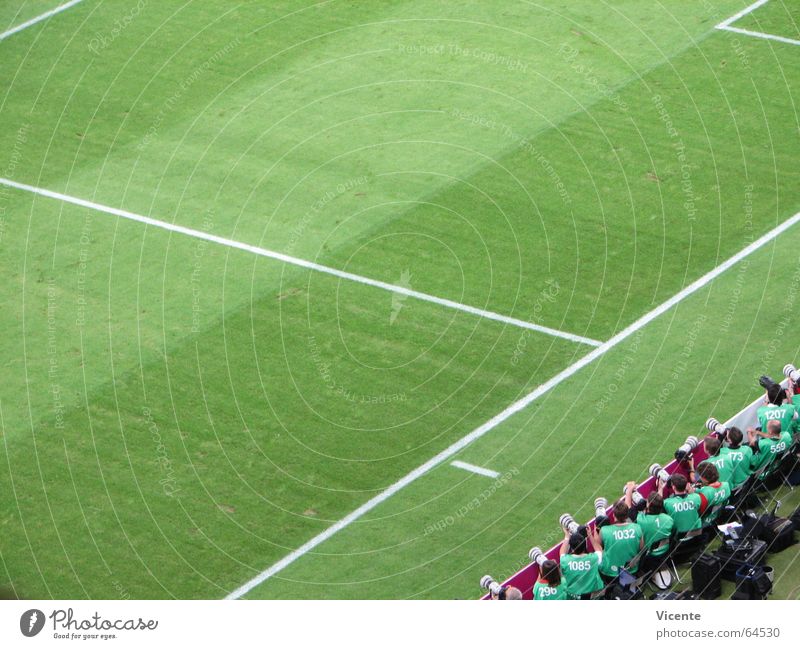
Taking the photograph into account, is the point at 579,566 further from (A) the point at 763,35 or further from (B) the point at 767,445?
(A) the point at 763,35

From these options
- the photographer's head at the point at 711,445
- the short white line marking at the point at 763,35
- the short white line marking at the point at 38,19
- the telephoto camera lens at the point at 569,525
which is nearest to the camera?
the telephoto camera lens at the point at 569,525

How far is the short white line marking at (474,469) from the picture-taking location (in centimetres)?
1834

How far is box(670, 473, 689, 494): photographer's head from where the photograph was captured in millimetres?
15852

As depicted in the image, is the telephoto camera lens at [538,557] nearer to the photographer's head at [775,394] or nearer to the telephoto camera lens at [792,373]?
the photographer's head at [775,394]

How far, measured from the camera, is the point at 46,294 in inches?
873

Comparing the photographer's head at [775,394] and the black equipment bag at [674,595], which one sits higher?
the photographer's head at [775,394]

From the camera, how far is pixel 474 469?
1842cm

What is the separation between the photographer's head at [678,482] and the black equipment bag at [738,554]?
30.3 inches

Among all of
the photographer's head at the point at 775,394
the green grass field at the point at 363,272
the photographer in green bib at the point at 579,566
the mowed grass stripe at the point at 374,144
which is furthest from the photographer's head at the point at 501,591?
the mowed grass stripe at the point at 374,144

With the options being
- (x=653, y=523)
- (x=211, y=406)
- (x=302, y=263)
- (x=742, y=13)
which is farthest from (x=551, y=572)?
(x=742, y=13)

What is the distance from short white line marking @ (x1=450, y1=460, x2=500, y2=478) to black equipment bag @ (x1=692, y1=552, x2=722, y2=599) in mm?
3352

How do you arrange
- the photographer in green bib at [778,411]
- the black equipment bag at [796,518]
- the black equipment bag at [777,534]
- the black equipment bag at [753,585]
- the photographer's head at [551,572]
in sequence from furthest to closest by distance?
the photographer in green bib at [778,411], the black equipment bag at [796,518], the black equipment bag at [777,534], the black equipment bag at [753,585], the photographer's head at [551,572]

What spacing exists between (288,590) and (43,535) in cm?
326

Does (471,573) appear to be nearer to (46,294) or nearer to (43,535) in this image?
(43,535)
